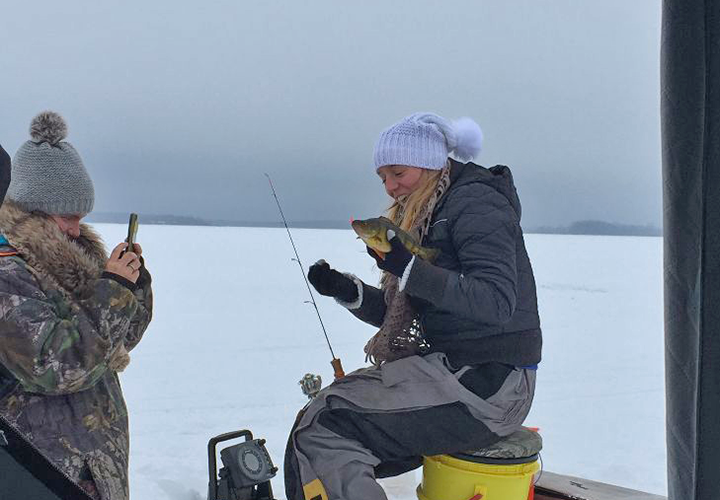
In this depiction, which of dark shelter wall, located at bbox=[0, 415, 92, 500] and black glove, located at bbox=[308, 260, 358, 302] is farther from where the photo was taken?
black glove, located at bbox=[308, 260, 358, 302]

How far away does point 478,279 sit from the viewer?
1.99 m

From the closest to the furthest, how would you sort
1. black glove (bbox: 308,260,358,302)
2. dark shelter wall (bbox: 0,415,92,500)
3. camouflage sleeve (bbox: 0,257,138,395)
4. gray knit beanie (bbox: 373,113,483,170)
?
1. dark shelter wall (bbox: 0,415,92,500)
2. camouflage sleeve (bbox: 0,257,138,395)
3. gray knit beanie (bbox: 373,113,483,170)
4. black glove (bbox: 308,260,358,302)

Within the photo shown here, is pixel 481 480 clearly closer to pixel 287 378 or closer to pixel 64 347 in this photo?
pixel 64 347

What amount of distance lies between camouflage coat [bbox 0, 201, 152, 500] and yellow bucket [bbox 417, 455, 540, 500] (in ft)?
3.27

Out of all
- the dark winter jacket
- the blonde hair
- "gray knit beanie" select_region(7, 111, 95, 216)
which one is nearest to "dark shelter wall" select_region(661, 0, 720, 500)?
the dark winter jacket

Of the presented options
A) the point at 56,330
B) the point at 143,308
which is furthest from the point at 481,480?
the point at 56,330

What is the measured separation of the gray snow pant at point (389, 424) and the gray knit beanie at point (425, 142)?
2.08 feet

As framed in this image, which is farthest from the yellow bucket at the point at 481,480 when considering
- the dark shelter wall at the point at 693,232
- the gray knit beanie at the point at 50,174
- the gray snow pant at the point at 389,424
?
the gray knit beanie at the point at 50,174

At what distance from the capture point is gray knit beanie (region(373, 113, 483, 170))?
2.26 metres

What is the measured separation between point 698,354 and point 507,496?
102cm

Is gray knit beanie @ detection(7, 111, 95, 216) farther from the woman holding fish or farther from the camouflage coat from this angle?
the woman holding fish

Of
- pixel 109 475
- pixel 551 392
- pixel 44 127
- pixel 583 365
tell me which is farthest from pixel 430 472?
pixel 583 365

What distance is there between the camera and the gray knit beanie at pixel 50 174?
2141 millimetres

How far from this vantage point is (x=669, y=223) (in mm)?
1281
